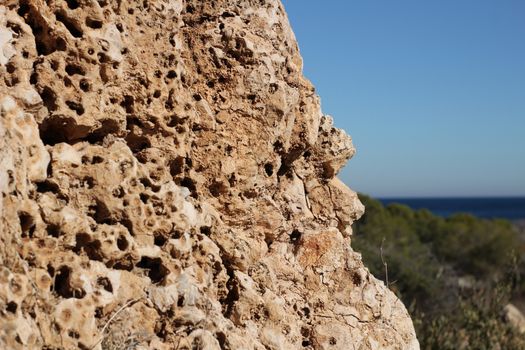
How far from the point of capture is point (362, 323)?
376 centimetres

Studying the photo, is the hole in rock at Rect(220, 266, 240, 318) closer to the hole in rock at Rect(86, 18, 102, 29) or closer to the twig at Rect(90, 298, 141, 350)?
the twig at Rect(90, 298, 141, 350)

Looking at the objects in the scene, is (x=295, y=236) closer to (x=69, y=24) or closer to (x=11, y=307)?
(x=69, y=24)

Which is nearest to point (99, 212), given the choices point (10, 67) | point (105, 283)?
point (105, 283)

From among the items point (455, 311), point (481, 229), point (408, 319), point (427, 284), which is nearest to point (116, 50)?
point (408, 319)

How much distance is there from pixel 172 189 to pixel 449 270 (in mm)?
18609

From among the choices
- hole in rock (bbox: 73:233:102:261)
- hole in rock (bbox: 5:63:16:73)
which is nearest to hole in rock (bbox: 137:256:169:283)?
hole in rock (bbox: 73:233:102:261)

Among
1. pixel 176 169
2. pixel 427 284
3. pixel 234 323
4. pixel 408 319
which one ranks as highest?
pixel 176 169

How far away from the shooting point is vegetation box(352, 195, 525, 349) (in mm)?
9875

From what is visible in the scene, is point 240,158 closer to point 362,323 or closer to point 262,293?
point 262,293

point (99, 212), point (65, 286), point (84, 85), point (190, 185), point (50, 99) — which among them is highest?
point (84, 85)

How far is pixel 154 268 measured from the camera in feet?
10.3

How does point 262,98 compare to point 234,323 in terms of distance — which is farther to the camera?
point 262,98

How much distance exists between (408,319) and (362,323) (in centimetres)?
40

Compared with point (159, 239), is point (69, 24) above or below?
above
